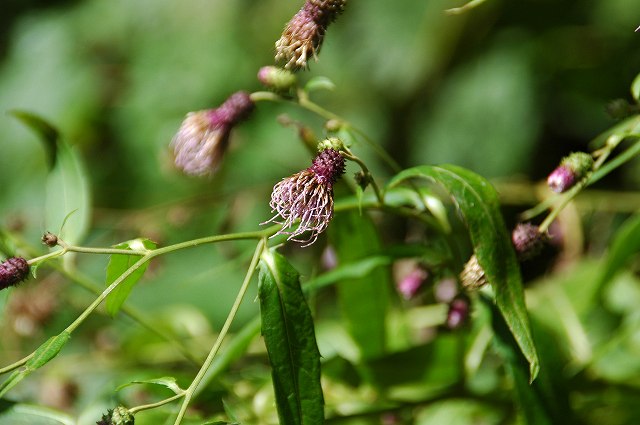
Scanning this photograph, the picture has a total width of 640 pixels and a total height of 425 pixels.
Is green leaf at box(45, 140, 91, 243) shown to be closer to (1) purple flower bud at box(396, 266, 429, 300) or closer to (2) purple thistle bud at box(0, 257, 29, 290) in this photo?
(2) purple thistle bud at box(0, 257, 29, 290)

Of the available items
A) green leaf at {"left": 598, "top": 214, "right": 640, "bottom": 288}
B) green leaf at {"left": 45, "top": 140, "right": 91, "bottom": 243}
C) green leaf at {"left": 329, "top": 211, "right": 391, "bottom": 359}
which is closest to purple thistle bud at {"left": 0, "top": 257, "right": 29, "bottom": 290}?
green leaf at {"left": 45, "top": 140, "right": 91, "bottom": 243}

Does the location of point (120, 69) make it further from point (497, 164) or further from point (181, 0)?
point (497, 164)

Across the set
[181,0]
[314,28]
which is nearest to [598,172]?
→ [314,28]

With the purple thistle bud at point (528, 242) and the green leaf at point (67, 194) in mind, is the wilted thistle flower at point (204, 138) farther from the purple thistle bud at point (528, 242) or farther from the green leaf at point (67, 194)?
the purple thistle bud at point (528, 242)

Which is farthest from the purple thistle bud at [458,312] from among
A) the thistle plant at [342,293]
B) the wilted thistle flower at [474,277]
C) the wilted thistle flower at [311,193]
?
the wilted thistle flower at [311,193]

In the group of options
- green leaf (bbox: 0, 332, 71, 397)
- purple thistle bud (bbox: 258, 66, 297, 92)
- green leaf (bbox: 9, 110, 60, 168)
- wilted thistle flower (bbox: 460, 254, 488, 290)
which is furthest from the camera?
green leaf (bbox: 9, 110, 60, 168)

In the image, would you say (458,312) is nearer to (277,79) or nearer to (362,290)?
(362,290)
